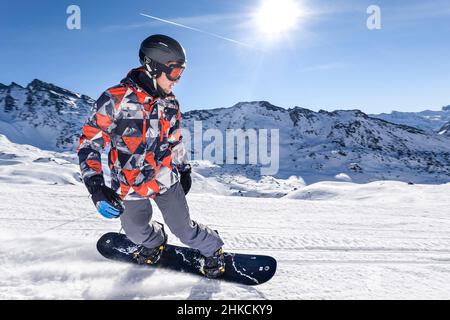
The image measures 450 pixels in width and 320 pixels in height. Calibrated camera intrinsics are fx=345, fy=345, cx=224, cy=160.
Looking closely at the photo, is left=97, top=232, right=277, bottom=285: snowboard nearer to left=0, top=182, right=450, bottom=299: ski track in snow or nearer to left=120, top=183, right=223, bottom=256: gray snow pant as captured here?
left=0, top=182, right=450, bottom=299: ski track in snow

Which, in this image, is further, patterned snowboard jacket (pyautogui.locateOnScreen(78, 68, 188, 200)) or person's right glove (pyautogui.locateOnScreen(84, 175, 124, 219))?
patterned snowboard jacket (pyautogui.locateOnScreen(78, 68, 188, 200))

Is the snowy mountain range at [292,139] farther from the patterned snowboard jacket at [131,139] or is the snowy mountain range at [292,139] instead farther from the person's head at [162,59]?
the person's head at [162,59]

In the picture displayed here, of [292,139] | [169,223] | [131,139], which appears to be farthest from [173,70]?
[292,139]

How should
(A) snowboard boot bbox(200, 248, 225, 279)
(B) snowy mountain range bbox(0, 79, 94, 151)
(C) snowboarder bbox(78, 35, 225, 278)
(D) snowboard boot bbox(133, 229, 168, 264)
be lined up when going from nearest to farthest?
(C) snowboarder bbox(78, 35, 225, 278) → (A) snowboard boot bbox(200, 248, 225, 279) → (D) snowboard boot bbox(133, 229, 168, 264) → (B) snowy mountain range bbox(0, 79, 94, 151)

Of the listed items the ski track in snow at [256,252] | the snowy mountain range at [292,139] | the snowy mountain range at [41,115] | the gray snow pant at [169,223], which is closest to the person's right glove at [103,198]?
the gray snow pant at [169,223]

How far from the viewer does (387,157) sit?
123 m

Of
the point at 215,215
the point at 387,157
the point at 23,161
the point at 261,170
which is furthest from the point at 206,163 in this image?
the point at 215,215

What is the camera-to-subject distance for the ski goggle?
280 cm

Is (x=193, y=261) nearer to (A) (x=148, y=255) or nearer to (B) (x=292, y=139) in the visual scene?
(A) (x=148, y=255)

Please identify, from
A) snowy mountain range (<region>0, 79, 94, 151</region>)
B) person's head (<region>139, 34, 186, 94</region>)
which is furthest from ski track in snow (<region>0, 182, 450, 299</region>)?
snowy mountain range (<region>0, 79, 94, 151</region>)

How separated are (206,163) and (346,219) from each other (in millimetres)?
112530

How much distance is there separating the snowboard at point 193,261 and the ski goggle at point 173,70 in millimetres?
1649

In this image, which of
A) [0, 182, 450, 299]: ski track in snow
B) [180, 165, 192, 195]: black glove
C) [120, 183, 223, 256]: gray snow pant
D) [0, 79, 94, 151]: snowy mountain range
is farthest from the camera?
[0, 79, 94, 151]: snowy mountain range
